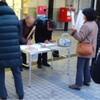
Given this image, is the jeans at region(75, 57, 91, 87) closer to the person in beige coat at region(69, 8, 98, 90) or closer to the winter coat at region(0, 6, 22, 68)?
the person in beige coat at region(69, 8, 98, 90)

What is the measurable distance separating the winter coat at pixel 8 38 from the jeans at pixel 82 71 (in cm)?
114

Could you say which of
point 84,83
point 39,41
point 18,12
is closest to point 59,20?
point 18,12

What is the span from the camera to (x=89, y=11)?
13.4 ft

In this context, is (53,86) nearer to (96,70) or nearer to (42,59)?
(42,59)

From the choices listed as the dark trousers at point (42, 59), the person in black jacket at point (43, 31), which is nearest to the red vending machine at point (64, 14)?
the dark trousers at point (42, 59)

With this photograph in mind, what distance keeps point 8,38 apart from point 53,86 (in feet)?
4.63

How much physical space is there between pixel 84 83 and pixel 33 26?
148 cm

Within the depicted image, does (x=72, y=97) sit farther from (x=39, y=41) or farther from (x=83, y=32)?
(x=39, y=41)

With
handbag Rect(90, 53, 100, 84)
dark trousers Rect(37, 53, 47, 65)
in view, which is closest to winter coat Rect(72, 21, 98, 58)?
handbag Rect(90, 53, 100, 84)

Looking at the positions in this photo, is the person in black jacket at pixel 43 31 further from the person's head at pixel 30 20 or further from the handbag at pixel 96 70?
the handbag at pixel 96 70

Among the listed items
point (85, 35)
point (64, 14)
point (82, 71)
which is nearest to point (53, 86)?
point (82, 71)

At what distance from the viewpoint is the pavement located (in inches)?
161

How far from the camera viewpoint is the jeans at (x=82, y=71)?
13.9ft

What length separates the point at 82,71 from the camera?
4.33m
